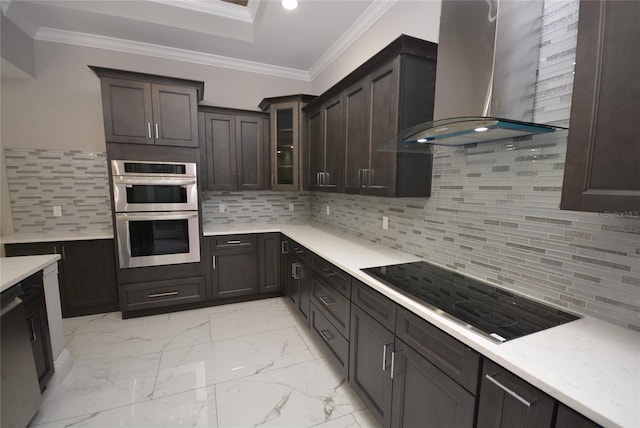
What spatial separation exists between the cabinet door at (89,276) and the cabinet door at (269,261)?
1.55 m

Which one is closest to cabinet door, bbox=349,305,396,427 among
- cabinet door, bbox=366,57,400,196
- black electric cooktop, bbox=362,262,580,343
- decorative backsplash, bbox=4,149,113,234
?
black electric cooktop, bbox=362,262,580,343

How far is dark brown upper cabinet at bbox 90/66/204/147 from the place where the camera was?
2535mm

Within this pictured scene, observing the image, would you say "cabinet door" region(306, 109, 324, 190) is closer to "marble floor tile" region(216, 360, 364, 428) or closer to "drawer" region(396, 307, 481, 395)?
"marble floor tile" region(216, 360, 364, 428)

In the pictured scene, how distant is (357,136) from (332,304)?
1.30m

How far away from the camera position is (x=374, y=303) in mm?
1487

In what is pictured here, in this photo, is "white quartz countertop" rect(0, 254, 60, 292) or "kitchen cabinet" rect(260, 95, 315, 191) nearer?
"white quartz countertop" rect(0, 254, 60, 292)

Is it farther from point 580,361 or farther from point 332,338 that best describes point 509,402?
point 332,338

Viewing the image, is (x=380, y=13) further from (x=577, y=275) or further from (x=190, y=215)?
(x=190, y=215)

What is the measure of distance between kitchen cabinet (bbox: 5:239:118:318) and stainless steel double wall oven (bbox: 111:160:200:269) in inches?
11.7

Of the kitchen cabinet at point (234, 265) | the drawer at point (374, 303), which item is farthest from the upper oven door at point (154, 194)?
the drawer at point (374, 303)

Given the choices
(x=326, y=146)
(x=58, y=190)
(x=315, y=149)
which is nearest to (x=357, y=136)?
(x=326, y=146)

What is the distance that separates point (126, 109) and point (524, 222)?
129 inches

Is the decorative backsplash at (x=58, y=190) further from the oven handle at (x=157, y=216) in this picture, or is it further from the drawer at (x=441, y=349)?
the drawer at (x=441, y=349)

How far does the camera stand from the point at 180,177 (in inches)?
110
